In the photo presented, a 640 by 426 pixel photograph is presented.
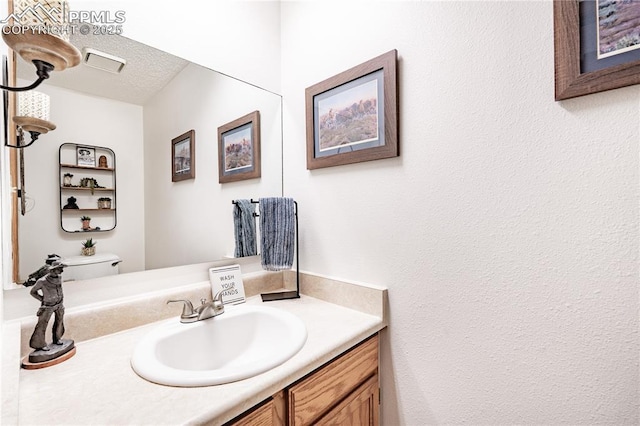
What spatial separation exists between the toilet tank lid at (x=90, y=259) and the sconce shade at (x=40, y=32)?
56 cm

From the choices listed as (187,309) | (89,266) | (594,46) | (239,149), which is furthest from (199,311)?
(594,46)

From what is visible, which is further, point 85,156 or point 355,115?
point 355,115

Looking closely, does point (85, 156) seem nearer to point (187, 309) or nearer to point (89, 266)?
point (89, 266)

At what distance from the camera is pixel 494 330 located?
0.81m

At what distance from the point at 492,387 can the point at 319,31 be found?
1442mm

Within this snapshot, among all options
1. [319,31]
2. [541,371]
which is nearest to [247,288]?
[541,371]

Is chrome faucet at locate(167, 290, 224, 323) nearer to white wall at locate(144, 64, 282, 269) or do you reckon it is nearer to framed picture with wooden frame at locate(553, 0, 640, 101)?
white wall at locate(144, 64, 282, 269)

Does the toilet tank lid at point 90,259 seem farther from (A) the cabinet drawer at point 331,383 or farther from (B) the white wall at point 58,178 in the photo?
(A) the cabinet drawer at point 331,383

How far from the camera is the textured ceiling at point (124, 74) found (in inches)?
34.3

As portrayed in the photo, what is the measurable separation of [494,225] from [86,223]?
4.06ft

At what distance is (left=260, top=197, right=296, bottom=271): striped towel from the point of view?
1.25 meters

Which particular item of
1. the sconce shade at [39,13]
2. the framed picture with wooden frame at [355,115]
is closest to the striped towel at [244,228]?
the framed picture with wooden frame at [355,115]

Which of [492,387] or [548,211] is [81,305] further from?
[548,211]

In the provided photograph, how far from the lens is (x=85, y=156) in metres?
0.90
